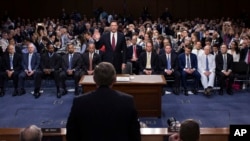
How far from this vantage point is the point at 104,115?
3113mm

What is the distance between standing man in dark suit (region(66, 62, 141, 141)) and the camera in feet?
10.2

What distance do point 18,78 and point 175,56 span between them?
368cm

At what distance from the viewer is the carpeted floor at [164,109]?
7.55 meters

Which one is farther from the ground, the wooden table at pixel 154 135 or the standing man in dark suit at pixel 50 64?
the standing man in dark suit at pixel 50 64

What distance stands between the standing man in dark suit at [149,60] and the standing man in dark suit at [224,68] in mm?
1436

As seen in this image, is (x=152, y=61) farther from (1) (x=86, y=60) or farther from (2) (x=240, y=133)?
(2) (x=240, y=133)

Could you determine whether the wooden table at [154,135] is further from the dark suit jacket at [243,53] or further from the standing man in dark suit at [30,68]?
the dark suit jacket at [243,53]

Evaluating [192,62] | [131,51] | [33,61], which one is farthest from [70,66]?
[192,62]

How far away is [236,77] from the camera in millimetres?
10000

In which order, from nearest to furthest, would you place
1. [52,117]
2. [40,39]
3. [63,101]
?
[52,117] < [63,101] < [40,39]

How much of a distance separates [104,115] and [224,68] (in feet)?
24.0

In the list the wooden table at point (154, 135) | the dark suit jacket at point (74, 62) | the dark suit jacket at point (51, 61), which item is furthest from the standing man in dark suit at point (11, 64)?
the wooden table at point (154, 135)

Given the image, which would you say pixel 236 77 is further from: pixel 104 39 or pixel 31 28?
pixel 31 28

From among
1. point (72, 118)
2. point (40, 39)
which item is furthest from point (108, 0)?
point (72, 118)
